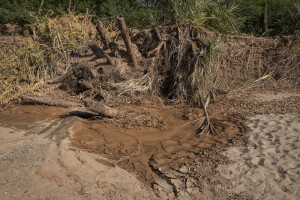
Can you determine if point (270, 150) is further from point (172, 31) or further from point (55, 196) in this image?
point (172, 31)

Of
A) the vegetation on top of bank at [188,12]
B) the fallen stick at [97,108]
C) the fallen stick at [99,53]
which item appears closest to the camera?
the fallen stick at [97,108]

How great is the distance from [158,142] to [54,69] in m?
3.95

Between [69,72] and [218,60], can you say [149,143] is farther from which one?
[69,72]

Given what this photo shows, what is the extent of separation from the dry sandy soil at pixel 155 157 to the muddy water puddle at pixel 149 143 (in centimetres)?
1

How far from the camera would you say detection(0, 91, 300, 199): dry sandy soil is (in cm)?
249

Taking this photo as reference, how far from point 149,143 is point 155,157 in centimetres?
47

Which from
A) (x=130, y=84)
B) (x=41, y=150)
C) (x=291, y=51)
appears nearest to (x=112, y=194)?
(x=41, y=150)

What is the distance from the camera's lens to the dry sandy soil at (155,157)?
2.49 metres

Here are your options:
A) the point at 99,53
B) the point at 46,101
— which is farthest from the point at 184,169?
the point at 99,53

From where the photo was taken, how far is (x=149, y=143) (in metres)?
3.63

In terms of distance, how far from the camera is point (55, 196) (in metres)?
2.34

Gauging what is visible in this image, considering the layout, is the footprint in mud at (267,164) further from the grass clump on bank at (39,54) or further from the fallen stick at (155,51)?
the grass clump on bank at (39,54)

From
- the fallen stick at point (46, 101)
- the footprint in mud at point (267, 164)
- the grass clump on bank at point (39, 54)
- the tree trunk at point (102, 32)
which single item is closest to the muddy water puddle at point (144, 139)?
the fallen stick at point (46, 101)

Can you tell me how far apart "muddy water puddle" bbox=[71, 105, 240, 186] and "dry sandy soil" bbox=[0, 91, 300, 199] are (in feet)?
0.04
